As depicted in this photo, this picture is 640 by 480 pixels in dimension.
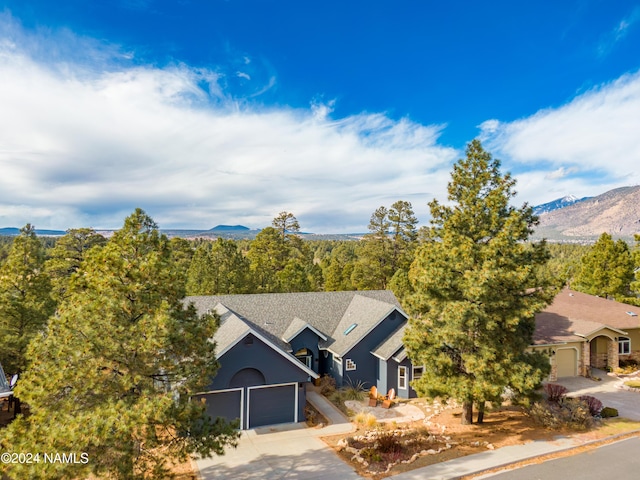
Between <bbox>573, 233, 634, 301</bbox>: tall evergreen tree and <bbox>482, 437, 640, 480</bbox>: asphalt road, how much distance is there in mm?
26538

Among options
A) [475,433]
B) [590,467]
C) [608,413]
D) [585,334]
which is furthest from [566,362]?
[590,467]

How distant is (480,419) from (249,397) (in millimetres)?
11269

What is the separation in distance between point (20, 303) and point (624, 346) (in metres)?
39.8

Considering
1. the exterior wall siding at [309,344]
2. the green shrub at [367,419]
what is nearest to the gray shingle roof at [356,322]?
the exterior wall siding at [309,344]

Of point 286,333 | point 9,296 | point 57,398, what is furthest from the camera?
point 286,333

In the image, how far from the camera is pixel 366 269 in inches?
1775

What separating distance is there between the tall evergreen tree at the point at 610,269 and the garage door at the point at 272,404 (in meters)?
34.2

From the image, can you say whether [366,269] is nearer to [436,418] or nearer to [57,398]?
[436,418]

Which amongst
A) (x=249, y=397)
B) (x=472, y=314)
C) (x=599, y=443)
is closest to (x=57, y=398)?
(x=249, y=397)

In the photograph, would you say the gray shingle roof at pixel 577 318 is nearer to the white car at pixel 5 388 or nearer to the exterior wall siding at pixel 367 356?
the exterior wall siding at pixel 367 356

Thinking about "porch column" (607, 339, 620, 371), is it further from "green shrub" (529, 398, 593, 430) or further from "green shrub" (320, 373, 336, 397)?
"green shrub" (320, 373, 336, 397)

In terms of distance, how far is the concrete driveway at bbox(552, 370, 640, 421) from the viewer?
2005 cm

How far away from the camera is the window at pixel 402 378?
2305 cm

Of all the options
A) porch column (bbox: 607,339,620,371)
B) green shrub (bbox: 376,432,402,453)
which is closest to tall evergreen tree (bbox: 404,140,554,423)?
green shrub (bbox: 376,432,402,453)
